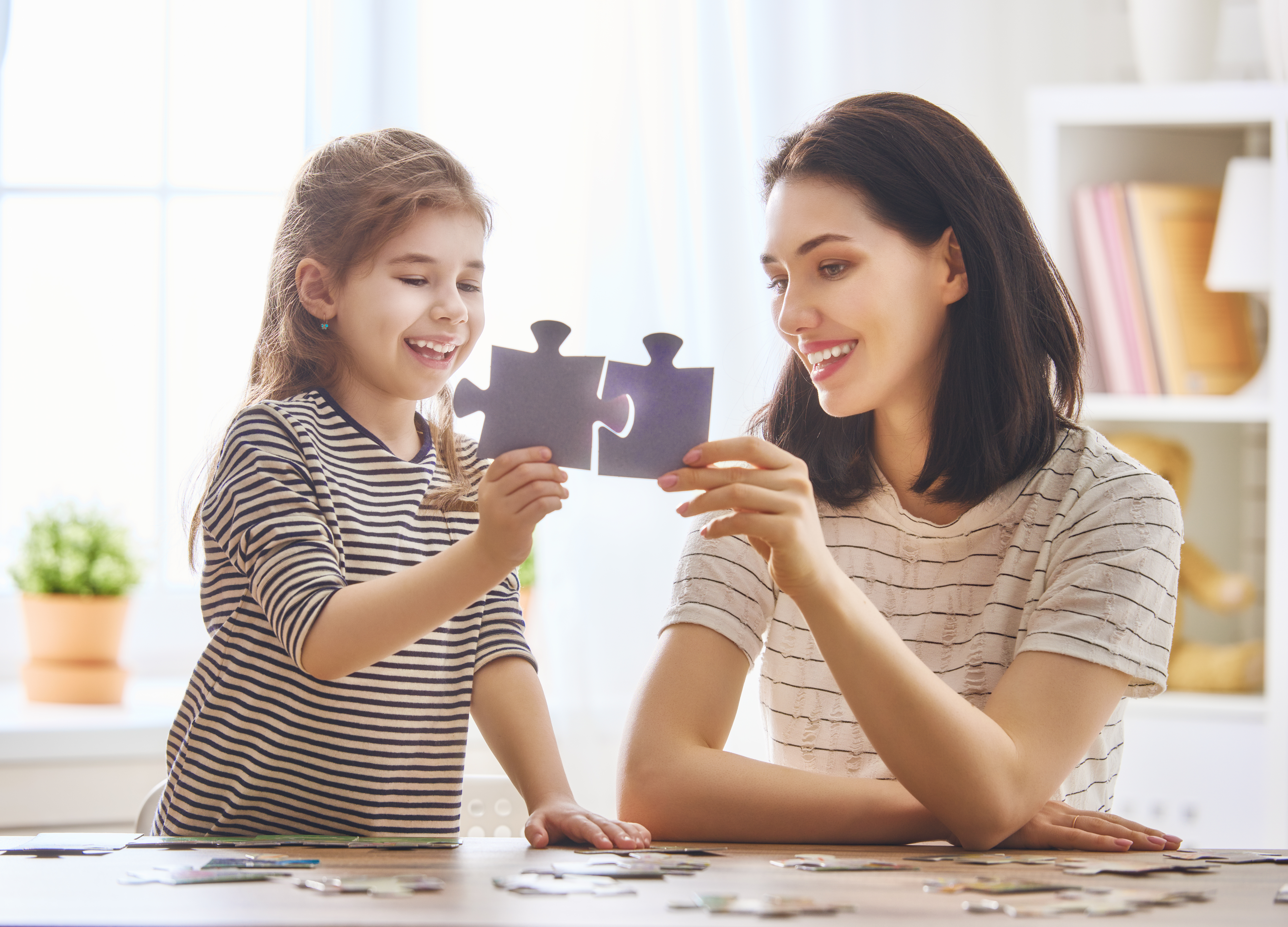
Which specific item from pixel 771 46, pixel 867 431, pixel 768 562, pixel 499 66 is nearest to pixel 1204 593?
pixel 867 431

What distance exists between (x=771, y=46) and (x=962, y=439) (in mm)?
1442

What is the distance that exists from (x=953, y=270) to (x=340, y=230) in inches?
31.5

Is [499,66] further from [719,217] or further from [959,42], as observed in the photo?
[959,42]

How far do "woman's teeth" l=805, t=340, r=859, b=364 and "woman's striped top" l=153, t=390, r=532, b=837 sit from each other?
1.79 feet

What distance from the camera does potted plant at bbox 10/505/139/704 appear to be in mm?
2369

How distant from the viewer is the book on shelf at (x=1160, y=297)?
2500 mm

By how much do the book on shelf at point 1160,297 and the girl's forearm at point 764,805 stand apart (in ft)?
5.32

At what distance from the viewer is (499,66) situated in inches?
99.3

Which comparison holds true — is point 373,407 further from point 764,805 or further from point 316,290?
point 764,805

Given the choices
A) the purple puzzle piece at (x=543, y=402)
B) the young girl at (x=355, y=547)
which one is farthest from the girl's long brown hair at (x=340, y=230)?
the purple puzzle piece at (x=543, y=402)

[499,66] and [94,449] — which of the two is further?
[94,449]

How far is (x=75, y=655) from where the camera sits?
2410 millimetres

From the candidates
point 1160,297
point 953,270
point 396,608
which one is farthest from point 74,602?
point 1160,297

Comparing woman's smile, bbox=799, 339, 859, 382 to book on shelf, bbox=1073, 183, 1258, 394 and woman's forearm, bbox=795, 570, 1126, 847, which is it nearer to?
woman's forearm, bbox=795, 570, 1126, 847
